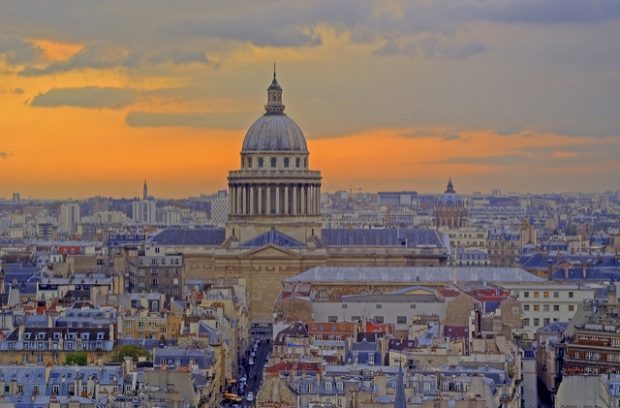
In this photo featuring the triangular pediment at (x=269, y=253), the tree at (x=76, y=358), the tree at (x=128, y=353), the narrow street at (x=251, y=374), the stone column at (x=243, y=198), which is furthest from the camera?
the stone column at (x=243, y=198)

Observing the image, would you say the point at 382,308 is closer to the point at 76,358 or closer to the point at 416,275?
the point at 416,275

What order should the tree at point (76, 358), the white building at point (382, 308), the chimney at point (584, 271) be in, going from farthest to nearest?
the chimney at point (584, 271), the white building at point (382, 308), the tree at point (76, 358)

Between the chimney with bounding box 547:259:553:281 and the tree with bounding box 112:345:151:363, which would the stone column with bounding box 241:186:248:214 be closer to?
the chimney with bounding box 547:259:553:281

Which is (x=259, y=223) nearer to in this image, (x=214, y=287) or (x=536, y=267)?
(x=536, y=267)

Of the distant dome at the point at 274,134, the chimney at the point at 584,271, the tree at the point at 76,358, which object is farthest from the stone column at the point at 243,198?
the tree at the point at 76,358

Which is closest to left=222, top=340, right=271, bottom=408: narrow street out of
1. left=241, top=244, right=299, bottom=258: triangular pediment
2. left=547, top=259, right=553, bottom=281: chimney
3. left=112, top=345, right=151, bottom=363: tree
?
left=112, top=345, right=151, bottom=363: tree

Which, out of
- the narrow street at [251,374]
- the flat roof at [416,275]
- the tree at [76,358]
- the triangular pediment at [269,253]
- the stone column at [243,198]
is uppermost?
the stone column at [243,198]

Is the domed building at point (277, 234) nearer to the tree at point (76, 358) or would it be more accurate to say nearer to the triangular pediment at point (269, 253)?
the triangular pediment at point (269, 253)

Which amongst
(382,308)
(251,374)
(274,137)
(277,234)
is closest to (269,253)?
(277,234)
